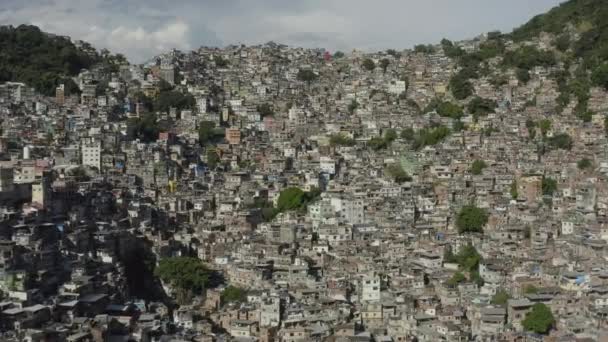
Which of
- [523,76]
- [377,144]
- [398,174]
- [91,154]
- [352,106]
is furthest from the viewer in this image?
[352,106]

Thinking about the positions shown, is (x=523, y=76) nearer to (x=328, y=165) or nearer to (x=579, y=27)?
(x=579, y=27)

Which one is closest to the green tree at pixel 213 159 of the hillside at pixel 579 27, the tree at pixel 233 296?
the tree at pixel 233 296

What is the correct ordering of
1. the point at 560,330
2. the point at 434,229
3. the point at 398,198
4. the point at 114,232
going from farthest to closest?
1. the point at 398,198
2. the point at 434,229
3. the point at 114,232
4. the point at 560,330

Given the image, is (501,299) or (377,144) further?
Answer: (377,144)

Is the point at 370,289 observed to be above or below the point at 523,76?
below

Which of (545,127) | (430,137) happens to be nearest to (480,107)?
(430,137)

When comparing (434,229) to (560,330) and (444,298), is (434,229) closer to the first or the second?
(444,298)

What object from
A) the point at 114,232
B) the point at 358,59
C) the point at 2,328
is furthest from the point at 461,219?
the point at 358,59
